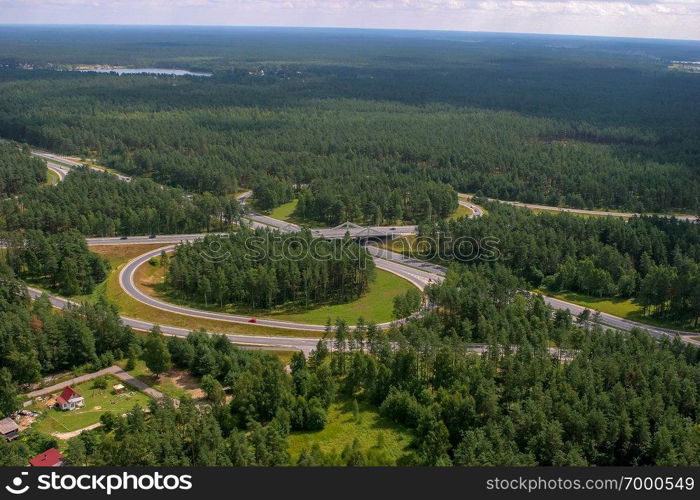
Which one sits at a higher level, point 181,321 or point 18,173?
point 18,173

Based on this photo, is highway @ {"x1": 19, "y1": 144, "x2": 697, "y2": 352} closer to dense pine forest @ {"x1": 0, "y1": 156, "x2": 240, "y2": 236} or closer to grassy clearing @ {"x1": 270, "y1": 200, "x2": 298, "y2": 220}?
grassy clearing @ {"x1": 270, "y1": 200, "x2": 298, "y2": 220}

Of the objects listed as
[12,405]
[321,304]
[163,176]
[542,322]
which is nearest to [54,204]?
[163,176]

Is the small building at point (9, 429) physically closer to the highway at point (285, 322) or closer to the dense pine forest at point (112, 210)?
the highway at point (285, 322)

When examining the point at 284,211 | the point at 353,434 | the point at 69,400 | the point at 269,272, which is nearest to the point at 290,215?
the point at 284,211

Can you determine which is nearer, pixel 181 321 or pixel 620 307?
pixel 181 321

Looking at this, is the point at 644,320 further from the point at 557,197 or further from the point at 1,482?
the point at 1,482

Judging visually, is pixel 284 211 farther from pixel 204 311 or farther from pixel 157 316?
pixel 157 316
